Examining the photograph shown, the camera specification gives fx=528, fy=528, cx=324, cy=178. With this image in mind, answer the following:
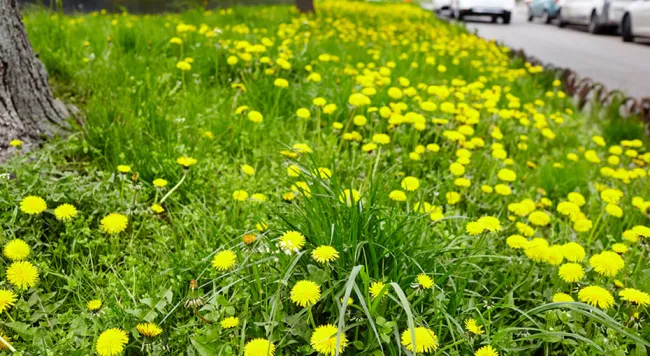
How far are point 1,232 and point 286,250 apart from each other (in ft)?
3.18

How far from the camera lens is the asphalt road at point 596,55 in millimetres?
7332

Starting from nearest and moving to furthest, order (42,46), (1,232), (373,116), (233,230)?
1. (1,232)
2. (233,230)
3. (373,116)
4. (42,46)

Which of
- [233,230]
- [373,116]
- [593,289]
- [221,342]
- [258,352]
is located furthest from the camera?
[373,116]

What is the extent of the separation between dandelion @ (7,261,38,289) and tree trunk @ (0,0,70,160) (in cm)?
89

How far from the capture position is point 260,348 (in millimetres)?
1326

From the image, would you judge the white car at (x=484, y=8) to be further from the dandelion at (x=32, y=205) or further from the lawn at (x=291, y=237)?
the dandelion at (x=32, y=205)

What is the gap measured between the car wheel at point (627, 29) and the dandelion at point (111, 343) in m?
12.9

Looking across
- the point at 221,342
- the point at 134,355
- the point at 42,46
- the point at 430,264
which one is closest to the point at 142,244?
the point at 134,355

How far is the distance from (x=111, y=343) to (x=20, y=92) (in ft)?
5.28

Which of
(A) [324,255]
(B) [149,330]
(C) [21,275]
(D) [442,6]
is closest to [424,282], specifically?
(A) [324,255]

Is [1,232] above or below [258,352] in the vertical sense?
above

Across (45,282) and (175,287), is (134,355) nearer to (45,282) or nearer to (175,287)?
(175,287)

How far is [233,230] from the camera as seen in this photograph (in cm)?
188

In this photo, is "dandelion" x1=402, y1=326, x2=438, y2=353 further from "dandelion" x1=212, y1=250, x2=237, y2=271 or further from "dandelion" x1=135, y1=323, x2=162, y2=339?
"dandelion" x1=135, y1=323, x2=162, y2=339
